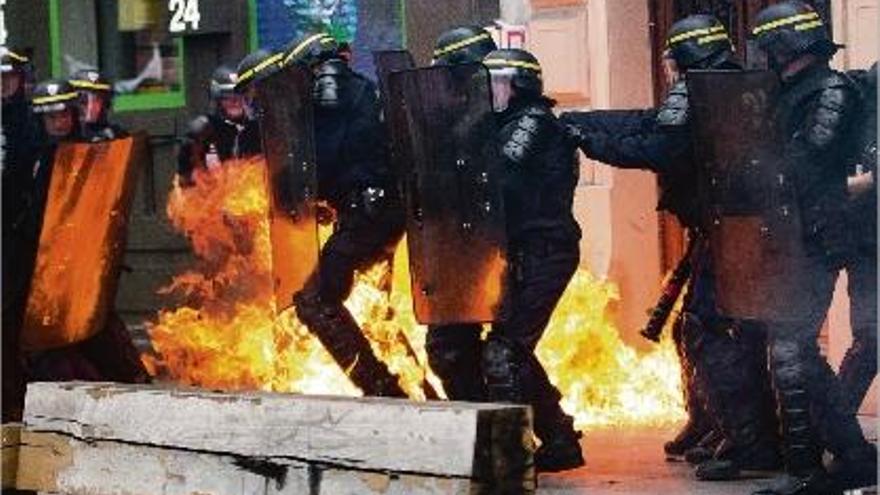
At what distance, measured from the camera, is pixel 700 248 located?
9.36m

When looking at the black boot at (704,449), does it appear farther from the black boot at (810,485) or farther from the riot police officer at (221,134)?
the riot police officer at (221,134)

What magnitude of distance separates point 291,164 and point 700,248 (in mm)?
1830

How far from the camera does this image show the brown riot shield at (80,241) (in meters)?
10.9

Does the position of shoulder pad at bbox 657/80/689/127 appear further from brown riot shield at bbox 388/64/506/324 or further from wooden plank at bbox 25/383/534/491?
wooden plank at bbox 25/383/534/491

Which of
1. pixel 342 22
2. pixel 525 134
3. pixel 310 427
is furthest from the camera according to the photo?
pixel 342 22

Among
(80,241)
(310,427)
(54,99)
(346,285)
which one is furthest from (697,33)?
(54,99)

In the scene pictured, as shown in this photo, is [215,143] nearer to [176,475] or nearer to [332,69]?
[332,69]

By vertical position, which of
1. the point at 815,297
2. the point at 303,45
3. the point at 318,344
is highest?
the point at 303,45

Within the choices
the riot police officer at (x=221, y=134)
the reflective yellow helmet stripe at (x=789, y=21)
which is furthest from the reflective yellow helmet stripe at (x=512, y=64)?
the riot police officer at (x=221, y=134)

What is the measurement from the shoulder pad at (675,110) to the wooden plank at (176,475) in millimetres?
2309

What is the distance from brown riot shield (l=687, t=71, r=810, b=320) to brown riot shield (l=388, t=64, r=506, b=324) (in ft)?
3.32

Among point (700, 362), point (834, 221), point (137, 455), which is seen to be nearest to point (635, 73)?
point (700, 362)

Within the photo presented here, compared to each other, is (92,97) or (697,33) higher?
(697,33)

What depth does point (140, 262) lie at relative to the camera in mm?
16000
